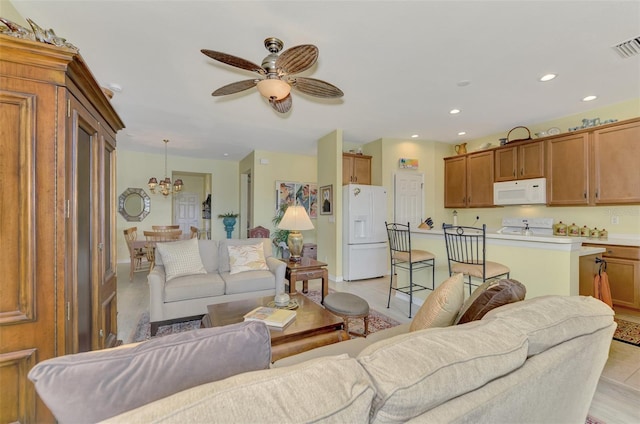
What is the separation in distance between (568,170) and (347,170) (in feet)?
10.9

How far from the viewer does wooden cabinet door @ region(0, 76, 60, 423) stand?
103cm

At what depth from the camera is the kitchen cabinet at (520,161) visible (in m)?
4.11

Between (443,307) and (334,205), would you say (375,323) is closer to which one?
(443,307)

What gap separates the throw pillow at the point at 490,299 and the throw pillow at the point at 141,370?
3.21ft

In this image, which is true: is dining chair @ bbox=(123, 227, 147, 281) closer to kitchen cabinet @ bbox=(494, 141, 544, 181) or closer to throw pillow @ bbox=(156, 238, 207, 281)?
throw pillow @ bbox=(156, 238, 207, 281)

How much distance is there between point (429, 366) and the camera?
64 centimetres

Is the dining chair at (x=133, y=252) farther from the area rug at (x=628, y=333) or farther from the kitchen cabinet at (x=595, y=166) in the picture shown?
the kitchen cabinet at (x=595, y=166)

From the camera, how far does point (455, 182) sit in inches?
212

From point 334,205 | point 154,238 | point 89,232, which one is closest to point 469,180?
point 334,205

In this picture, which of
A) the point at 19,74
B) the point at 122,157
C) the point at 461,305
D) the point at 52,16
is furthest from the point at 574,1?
the point at 122,157

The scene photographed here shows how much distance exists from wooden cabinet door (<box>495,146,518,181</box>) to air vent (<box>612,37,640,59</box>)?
6.66 feet

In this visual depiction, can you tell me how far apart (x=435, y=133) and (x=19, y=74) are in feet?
17.2

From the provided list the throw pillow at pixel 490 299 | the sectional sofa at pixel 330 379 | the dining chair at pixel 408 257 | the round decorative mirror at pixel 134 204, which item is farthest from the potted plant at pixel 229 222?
the sectional sofa at pixel 330 379

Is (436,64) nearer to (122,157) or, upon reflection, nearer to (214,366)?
(214,366)
